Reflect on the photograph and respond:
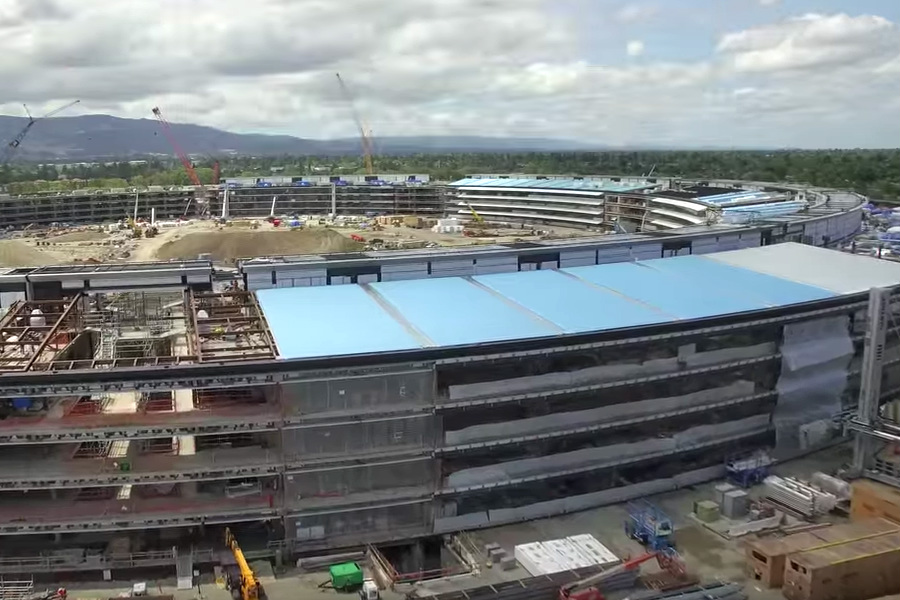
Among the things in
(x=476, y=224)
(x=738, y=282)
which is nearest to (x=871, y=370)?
(x=738, y=282)

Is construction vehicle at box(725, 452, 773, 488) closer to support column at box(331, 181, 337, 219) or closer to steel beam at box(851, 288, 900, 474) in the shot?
steel beam at box(851, 288, 900, 474)

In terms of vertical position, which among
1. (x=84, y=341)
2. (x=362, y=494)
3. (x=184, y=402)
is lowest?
(x=362, y=494)

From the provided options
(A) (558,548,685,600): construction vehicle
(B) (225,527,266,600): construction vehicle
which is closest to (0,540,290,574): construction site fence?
(B) (225,527,266,600): construction vehicle

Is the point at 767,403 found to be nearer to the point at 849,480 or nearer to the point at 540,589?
the point at 849,480

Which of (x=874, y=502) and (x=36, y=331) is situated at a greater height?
(x=36, y=331)

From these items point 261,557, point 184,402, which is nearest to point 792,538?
point 261,557

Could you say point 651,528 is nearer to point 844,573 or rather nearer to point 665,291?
point 844,573

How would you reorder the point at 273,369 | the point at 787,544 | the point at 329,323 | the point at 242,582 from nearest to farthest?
the point at 242,582 → the point at 787,544 → the point at 273,369 → the point at 329,323
